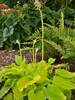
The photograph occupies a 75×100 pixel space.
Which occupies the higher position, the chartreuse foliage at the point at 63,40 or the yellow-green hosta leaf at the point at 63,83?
the chartreuse foliage at the point at 63,40

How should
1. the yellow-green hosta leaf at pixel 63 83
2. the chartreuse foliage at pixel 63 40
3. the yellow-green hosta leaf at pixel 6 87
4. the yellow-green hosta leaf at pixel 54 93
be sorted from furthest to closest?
1. the chartreuse foliage at pixel 63 40
2. the yellow-green hosta leaf at pixel 6 87
3. the yellow-green hosta leaf at pixel 63 83
4. the yellow-green hosta leaf at pixel 54 93

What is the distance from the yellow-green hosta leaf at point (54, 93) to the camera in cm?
436

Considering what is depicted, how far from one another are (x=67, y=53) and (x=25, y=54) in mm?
1137

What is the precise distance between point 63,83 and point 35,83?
0.33 meters

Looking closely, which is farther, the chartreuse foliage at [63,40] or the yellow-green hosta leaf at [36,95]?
the chartreuse foliage at [63,40]

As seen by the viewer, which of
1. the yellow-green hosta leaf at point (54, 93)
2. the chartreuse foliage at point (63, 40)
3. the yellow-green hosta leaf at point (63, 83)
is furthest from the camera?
the chartreuse foliage at point (63, 40)

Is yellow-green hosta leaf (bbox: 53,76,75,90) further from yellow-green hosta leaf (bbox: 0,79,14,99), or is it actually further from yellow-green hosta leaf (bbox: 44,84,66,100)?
yellow-green hosta leaf (bbox: 0,79,14,99)

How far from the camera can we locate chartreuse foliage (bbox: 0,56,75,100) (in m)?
4.40

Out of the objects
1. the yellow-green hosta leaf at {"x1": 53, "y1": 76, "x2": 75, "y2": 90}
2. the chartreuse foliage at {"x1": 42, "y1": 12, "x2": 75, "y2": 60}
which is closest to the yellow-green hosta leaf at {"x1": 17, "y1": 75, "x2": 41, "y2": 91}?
the yellow-green hosta leaf at {"x1": 53, "y1": 76, "x2": 75, "y2": 90}

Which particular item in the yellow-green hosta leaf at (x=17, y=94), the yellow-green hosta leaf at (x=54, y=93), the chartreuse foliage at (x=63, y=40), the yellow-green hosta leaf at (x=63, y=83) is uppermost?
the chartreuse foliage at (x=63, y=40)

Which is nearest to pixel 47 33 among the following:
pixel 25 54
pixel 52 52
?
pixel 52 52

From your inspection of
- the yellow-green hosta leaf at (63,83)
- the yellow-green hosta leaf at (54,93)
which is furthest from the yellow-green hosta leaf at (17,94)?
the yellow-green hosta leaf at (63,83)

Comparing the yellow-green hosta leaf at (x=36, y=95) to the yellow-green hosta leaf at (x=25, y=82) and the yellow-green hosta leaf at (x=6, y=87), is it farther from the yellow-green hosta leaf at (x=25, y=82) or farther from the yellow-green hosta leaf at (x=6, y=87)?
the yellow-green hosta leaf at (x=6, y=87)

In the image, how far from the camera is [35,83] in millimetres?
4547
